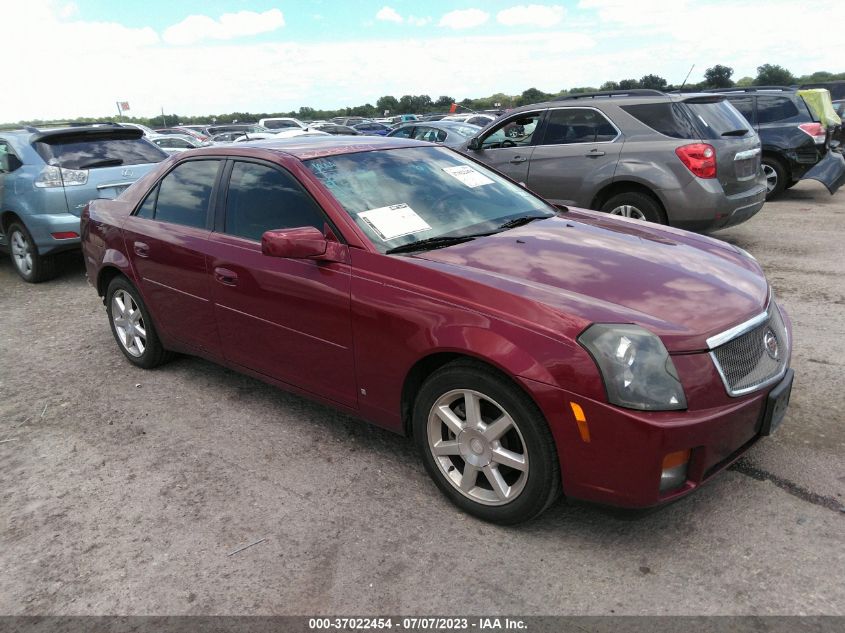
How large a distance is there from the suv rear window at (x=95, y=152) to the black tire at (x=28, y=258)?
34.5 inches

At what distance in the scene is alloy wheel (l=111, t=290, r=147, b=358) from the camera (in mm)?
4691

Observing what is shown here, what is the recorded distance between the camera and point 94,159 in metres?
7.44

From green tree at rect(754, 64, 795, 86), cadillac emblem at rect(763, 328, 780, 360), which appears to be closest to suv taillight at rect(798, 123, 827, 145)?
cadillac emblem at rect(763, 328, 780, 360)

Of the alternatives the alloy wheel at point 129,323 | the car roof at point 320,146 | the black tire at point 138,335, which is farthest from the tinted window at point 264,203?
the alloy wheel at point 129,323

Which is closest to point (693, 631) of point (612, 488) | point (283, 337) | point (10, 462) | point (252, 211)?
point (612, 488)

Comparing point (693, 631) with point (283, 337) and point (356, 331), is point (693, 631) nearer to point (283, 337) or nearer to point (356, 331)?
point (356, 331)

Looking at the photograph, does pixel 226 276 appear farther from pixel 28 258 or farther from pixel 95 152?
pixel 28 258

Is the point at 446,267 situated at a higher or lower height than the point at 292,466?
higher

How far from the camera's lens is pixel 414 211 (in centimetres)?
345

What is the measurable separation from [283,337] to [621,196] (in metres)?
4.90

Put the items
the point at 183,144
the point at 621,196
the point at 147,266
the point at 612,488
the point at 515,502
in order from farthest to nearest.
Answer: the point at 183,144, the point at 621,196, the point at 147,266, the point at 515,502, the point at 612,488

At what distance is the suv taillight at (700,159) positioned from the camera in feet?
22.0

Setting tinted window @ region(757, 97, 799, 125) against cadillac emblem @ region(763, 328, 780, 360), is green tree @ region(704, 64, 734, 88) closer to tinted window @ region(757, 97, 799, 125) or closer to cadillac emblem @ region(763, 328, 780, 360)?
tinted window @ region(757, 97, 799, 125)

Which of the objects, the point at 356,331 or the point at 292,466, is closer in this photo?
the point at 356,331
